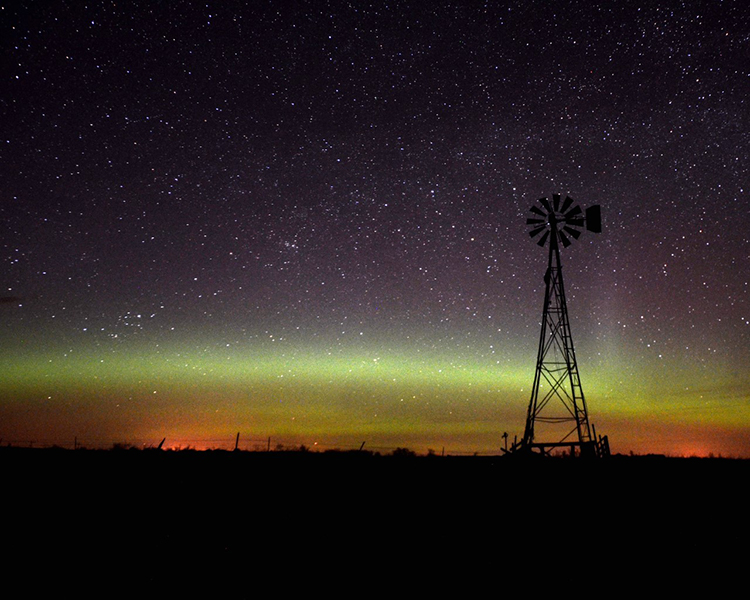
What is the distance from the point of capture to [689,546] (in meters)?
11.6

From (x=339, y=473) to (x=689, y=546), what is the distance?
11.4 meters

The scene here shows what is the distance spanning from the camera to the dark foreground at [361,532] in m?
9.19

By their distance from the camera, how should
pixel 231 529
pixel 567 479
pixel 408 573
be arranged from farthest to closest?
1. pixel 567 479
2. pixel 231 529
3. pixel 408 573

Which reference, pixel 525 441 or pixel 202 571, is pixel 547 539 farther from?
pixel 525 441

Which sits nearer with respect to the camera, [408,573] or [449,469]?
[408,573]

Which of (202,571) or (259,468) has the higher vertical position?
(259,468)

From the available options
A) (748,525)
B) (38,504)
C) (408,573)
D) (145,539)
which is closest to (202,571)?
(145,539)

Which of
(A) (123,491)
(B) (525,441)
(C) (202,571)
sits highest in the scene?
(B) (525,441)

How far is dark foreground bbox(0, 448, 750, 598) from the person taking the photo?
919 cm

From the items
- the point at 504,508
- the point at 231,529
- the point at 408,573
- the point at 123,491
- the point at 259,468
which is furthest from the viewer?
the point at 259,468

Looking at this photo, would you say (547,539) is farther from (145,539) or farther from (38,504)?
(38,504)

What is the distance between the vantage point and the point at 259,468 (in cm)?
2073

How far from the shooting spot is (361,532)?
12.1 m

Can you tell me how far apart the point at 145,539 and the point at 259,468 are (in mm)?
9514
